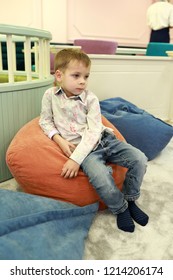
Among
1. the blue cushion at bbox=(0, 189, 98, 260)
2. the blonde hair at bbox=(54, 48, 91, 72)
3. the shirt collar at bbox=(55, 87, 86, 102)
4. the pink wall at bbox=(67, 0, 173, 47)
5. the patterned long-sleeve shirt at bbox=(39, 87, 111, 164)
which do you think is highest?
the pink wall at bbox=(67, 0, 173, 47)

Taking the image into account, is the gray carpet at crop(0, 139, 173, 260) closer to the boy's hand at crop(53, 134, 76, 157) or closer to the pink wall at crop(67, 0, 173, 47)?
the boy's hand at crop(53, 134, 76, 157)

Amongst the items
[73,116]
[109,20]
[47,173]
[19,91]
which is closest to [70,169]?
[47,173]

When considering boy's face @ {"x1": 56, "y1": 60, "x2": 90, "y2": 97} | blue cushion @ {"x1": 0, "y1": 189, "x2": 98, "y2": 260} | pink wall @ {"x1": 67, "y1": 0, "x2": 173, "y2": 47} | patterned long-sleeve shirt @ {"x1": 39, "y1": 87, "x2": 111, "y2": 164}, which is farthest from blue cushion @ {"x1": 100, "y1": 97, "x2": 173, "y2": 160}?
pink wall @ {"x1": 67, "y1": 0, "x2": 173, "y2": 47}

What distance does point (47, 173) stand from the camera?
4.01 feet

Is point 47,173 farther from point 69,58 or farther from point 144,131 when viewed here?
point 144,131

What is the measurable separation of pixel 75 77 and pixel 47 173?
485 mm

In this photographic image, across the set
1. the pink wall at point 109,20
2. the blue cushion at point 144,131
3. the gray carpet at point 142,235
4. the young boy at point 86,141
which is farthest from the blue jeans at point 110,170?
the pink wall at point 109,20

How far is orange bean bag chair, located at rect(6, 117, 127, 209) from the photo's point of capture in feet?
4.00

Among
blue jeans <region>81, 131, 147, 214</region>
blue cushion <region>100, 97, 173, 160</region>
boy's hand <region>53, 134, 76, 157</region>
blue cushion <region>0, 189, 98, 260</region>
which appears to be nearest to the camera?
blue cushion <region>0, 189, 98, 260</region>

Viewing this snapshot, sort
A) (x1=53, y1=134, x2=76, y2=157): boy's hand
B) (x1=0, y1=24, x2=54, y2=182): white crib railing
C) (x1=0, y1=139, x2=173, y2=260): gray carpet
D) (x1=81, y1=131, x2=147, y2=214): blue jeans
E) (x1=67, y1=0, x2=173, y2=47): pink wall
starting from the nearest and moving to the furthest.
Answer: (x1=0, y1=139, x2=173, y2=260): gray carpet < (x1=81, y1=131, x2=147, y2=214): blue jeans < (x1=53, y1=134, x2=76, y2=157): boy's hand < (x1=0, y1=24, x2=54, y2=182): white crib railing < (x1=67, y1=0, x2=173, y2=47): pink wall

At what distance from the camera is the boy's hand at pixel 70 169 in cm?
119
